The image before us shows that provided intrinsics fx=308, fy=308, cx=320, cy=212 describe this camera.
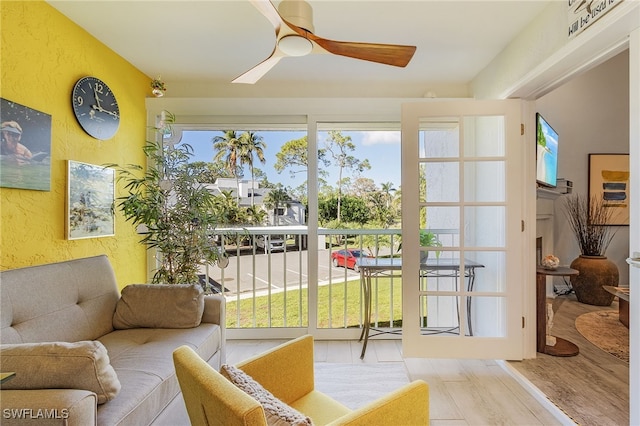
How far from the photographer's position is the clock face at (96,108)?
6.98ft

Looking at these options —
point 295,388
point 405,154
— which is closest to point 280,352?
point 295,388

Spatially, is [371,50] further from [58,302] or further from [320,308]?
[320,308]

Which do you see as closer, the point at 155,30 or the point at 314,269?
the point at 155,30

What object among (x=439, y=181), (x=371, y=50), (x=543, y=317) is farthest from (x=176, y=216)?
(x=543, y=317)

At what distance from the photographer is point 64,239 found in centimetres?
201

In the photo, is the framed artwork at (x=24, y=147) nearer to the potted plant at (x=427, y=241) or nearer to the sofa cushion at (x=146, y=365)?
the sofa cushion at (x=146, y=365)

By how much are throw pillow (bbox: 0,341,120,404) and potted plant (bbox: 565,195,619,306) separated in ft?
14.7

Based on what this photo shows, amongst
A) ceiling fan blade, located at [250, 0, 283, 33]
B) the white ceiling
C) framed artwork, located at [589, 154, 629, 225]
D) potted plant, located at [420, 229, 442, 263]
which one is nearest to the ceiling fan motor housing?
ceiling fan blade, located at [250, 0, 283, 33]

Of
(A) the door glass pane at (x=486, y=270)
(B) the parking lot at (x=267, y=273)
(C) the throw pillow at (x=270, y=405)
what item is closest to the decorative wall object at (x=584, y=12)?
(A) the door glass pane at (x=486, y=270)

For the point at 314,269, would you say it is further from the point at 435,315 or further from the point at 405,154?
the point at 405,154

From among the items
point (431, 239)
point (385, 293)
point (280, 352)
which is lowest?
point (385, 293)

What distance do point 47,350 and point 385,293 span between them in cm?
283

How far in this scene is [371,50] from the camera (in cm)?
153

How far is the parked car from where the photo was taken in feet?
10.7
